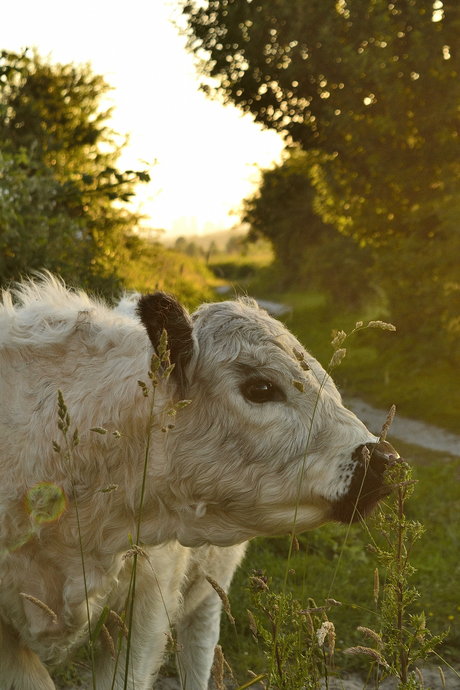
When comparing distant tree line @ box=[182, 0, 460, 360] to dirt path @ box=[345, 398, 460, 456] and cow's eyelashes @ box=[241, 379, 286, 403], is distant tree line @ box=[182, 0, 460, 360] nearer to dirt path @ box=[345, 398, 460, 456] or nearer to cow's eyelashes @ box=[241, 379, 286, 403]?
dirt path @ box=[345, 398, 460, 456]

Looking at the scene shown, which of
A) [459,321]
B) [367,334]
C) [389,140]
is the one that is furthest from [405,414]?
[389,140]

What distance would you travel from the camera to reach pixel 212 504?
278 centimetres

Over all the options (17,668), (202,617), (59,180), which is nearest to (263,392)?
(17,668)

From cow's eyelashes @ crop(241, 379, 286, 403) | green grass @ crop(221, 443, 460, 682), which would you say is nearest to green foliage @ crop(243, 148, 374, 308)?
green grass @ crop(221, 443, 460, 682)

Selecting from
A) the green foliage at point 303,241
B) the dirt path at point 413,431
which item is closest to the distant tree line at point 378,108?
the dirt path at point 413,431

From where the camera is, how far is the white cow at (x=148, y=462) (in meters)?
2.68

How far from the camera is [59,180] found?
7.00 m

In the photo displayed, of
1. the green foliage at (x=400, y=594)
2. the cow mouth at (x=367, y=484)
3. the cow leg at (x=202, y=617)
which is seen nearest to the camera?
the green foliage at (x=400, y=594)

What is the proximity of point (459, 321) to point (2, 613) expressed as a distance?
9885 mm

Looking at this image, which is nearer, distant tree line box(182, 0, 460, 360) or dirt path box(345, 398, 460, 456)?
dirt path box(345, 398, 460, 456)

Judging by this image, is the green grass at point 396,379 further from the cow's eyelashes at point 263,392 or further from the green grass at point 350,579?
the cow's eyelashes at point 263,392

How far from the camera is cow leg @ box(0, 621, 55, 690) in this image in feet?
9.68

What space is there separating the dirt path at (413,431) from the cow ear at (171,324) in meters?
7.49

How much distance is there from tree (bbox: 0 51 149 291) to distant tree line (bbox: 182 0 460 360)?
5.50 metres
